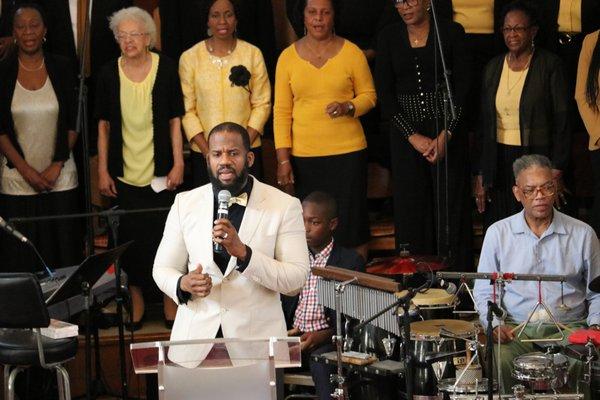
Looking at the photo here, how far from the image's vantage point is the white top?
25.1 ft

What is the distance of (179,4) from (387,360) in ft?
9.05

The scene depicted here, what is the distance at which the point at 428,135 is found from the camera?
777cm

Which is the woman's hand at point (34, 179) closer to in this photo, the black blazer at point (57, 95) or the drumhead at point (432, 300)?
the black blazer at point (57, 95)

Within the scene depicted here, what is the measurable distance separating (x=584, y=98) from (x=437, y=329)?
196 cm

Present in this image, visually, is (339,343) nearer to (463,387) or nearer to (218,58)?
(463,387)

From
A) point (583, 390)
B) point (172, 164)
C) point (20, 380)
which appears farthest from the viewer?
point (172, 164)

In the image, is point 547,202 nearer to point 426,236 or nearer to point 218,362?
point 426,236

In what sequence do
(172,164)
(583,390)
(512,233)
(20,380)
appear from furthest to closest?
1. (172,164)
2. (20,380)
3. (512,233)
4. (583,390)

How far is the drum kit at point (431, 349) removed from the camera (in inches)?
230

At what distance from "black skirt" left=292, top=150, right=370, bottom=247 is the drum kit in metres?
1.26

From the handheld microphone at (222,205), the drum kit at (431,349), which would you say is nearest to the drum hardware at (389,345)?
the drum kit at (431,349)

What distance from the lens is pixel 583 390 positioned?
6.19 metres

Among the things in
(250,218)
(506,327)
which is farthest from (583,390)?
(250,218)

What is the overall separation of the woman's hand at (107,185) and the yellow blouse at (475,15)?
2.26 m
